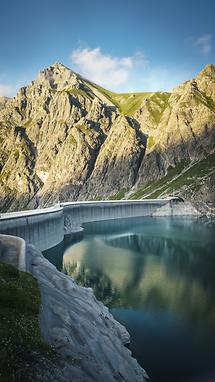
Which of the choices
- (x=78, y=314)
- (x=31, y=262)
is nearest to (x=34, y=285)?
(x=78, y=314)

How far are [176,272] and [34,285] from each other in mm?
41548

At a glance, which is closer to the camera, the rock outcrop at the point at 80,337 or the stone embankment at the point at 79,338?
the stone embankment at the point at 79,338

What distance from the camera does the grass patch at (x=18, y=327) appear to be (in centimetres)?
1604

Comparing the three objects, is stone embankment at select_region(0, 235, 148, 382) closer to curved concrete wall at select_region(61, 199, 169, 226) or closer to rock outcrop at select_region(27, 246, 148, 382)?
rock outcrop at select_region(27, 246, 148, 382)

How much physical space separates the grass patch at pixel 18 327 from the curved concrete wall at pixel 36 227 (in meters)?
44.9

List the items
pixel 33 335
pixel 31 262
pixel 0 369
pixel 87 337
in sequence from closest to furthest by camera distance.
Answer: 1. pixel 0 369
2. pixel 33 335
3. pixel 87 337
4. pixel 31 262

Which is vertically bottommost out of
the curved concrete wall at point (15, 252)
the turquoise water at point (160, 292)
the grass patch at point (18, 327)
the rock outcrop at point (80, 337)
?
the turquoise water at point (160, 292)

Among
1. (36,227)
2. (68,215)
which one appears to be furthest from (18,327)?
(68,215)

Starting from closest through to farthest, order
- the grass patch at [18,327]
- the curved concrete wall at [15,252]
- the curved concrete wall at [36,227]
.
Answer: the grass patch at [18,327]
the curved concrete wall at [15,252]
the curved concrete wall at [36,227]

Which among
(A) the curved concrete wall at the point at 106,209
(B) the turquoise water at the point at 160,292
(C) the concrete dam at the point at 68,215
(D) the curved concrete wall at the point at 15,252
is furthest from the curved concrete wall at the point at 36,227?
(A) the curved concrete wall at the point at 106,209

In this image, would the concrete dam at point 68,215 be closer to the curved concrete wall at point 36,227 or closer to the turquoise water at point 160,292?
the curved concrete wall at point 36,227

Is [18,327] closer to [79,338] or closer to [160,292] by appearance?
[79,338]

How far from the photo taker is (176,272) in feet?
214

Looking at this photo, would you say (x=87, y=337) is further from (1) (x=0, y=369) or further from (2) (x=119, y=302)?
(2) (x=119, y=302)
